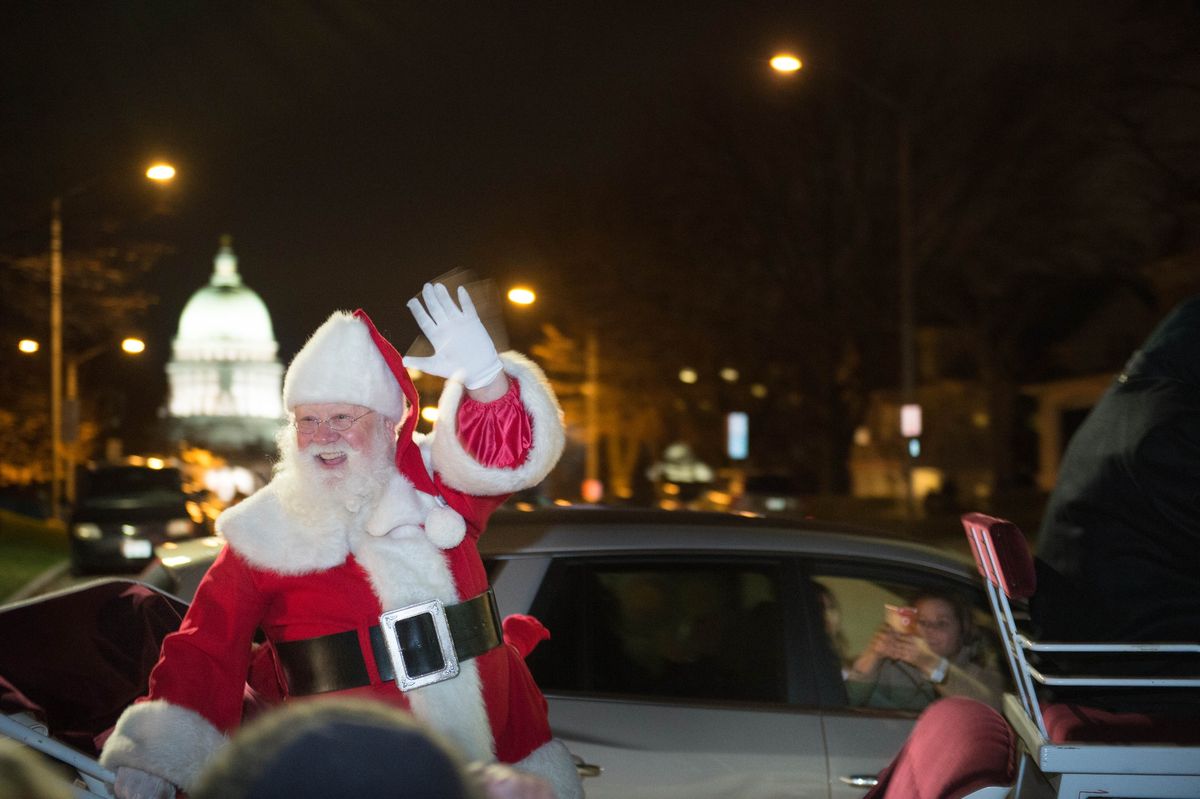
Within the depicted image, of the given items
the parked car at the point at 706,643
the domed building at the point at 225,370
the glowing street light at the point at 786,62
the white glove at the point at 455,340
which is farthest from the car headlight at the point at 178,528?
the domed building at the point at 225,370

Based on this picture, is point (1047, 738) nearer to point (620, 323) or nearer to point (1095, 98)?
point (1095, 98)

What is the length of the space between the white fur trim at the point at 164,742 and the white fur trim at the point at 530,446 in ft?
2.68

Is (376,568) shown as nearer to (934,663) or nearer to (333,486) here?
(333,486)

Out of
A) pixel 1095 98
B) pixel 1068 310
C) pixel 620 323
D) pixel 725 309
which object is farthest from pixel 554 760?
pixel 1068 310

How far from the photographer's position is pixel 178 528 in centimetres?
2244

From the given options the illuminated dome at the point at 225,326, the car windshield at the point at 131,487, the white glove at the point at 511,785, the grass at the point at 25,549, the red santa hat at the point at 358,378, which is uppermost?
the illuminated dome at the point at 225,326

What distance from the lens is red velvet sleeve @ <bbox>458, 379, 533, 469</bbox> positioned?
3.44 m

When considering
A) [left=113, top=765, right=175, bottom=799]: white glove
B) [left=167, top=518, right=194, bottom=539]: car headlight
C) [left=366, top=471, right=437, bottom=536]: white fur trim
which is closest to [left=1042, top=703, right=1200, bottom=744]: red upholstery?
[left=366, top=471, right=437, bottom=536]: white fur trim

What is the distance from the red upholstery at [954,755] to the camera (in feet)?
10.2

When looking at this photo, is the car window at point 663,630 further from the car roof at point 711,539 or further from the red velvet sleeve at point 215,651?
the red velvet sleeve at point 215,651

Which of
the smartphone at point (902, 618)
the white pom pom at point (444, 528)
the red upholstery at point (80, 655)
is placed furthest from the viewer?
the smartphone at point (902, 618)

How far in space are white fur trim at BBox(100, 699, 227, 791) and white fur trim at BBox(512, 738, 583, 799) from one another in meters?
0.72

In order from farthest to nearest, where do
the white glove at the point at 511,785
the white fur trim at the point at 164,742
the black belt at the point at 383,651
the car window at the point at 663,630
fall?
the car window at the point at 663,630 → the black belt at the point at 383,651 → the white fur trim at the point at 164,742 → the white glove at the point at 511,785

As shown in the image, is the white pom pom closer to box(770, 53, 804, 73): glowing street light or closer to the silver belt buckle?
the silver belt buckle
